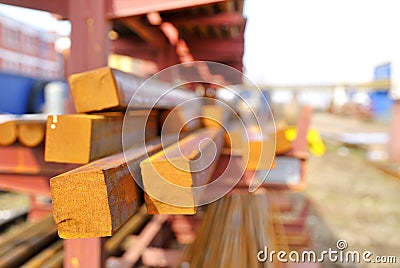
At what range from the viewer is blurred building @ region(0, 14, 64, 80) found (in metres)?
30.0

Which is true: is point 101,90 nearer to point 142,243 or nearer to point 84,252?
point 84,252

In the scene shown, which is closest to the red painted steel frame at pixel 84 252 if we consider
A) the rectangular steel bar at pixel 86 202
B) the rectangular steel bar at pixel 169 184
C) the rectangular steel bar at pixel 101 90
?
the rectangular steel bar at pixel 101 90

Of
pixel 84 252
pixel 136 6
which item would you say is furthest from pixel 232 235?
pixel 136 6

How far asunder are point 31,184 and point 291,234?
125 inches

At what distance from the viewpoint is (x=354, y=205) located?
6.92m

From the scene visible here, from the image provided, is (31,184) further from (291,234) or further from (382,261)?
(382,261)

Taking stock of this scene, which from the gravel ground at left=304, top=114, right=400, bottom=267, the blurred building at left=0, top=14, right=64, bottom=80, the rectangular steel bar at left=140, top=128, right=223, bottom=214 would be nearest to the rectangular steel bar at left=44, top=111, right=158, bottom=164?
the rectangular steel bar at left=140, top=128, right=223, bottom=214

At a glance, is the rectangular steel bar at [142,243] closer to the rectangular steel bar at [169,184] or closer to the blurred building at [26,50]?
the rectangular steel bar at [169,184]

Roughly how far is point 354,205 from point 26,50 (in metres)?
32.9

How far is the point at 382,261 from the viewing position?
4.28 m

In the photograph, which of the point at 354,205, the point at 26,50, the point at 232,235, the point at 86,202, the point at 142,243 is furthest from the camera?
the point at 26,50

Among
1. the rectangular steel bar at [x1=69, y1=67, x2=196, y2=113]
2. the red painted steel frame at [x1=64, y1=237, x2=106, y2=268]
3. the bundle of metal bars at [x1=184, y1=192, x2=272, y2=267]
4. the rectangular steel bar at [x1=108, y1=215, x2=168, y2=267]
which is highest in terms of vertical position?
the rectangular steel bar at [x1=69, y1=67, x2=196, y2=113]

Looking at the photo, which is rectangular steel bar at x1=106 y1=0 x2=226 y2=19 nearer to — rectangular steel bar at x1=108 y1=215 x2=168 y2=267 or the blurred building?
rectangular steel bar at x1=108 y1=215 x2=168 y2=267

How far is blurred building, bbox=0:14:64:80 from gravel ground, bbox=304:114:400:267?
21758 millimetres
